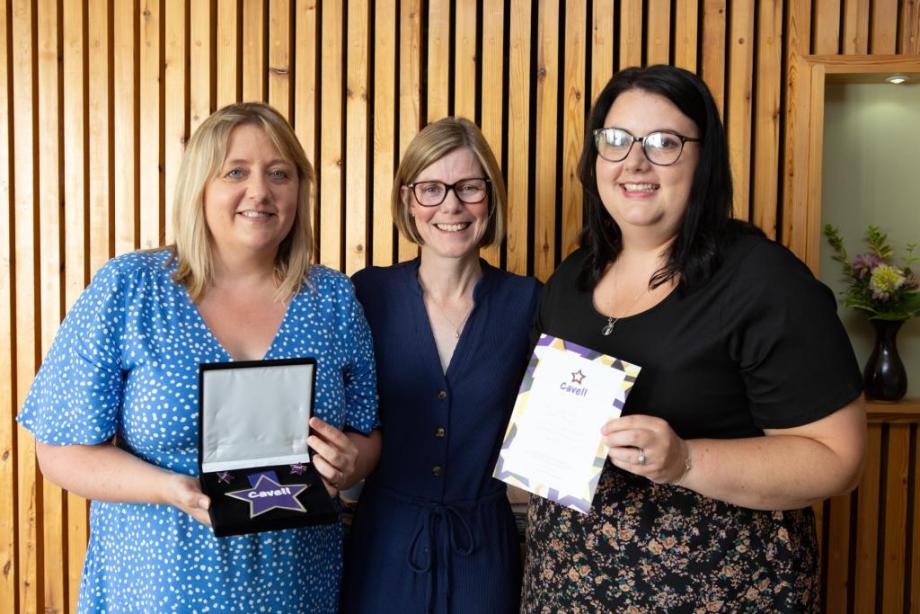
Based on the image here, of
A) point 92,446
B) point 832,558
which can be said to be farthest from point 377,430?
point 832,558

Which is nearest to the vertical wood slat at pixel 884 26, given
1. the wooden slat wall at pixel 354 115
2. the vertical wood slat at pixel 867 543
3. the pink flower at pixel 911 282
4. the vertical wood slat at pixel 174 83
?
the wooden slat wall at pixel 354 115

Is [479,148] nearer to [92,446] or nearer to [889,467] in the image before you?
[92,446]

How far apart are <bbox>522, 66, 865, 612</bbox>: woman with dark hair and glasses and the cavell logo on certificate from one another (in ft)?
0.24

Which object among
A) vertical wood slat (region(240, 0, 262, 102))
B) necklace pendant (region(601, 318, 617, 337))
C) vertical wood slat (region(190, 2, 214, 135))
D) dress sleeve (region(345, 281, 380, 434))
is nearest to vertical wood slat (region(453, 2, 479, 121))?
vertical wood slat (region(240, 0, 262, 102))

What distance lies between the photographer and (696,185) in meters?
1.56

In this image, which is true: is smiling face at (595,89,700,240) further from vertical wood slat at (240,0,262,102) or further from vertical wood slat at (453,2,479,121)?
vertical wood slat at (240,0,262,102)

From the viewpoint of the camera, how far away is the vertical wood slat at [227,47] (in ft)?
10.4

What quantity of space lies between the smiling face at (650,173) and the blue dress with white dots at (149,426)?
2.73 feet

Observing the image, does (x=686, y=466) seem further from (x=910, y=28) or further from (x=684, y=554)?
(x=910, y=28)

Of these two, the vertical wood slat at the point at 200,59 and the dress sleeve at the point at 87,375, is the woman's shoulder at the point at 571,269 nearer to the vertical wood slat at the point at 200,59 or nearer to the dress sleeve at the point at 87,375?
the dress sleeve at the point at 87,375

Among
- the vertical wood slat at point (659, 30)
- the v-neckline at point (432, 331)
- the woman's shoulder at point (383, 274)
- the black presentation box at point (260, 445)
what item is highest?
the vertical wood slat at point (659, 30)

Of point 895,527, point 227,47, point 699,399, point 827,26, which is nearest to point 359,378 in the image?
point 699,399

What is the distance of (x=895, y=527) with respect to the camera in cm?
323

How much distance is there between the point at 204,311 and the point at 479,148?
959 millimetres
